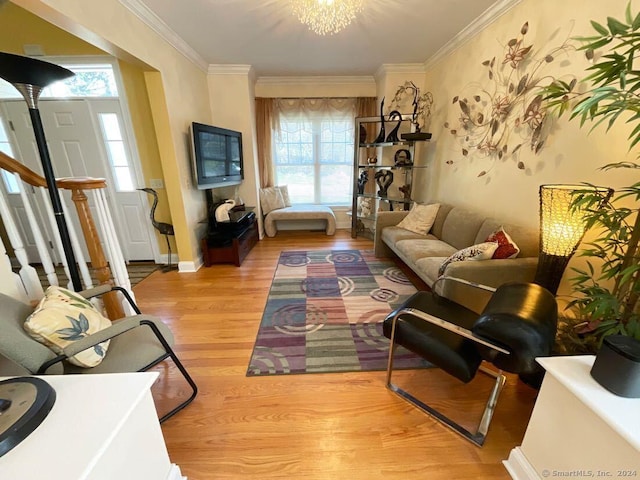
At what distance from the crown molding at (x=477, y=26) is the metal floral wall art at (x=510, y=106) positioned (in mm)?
300

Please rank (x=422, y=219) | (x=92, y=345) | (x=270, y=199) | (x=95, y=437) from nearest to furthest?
1. (x=95, y=437)
2. (x=92, y=345)
3. (x=422, y=219)
4. (x=270, y=199)

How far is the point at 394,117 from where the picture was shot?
3820 millimetres

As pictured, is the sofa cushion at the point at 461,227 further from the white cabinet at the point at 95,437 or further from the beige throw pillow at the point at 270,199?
the beige throw pillow at the point at 270,199

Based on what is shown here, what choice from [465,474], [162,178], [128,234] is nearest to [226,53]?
[162,178]

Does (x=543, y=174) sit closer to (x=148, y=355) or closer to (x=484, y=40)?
(x=484, y=40)

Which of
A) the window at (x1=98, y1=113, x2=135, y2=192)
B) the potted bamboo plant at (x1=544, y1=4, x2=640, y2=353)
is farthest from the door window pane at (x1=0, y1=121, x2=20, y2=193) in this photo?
the potted bamboo plant at (x1=544, y1=4, x2=640, y2=353)

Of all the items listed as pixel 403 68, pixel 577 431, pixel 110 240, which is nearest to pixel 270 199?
pixel 403 68

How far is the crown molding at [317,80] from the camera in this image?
4355 mm

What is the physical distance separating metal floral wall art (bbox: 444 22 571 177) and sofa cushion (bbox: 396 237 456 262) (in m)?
0.86

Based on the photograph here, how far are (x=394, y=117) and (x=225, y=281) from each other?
3235 mm

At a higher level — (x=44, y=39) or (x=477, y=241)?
(x=44, y=39)

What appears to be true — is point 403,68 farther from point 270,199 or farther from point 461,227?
point 270,199

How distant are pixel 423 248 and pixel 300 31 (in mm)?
2631

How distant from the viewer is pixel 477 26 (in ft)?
8.76
